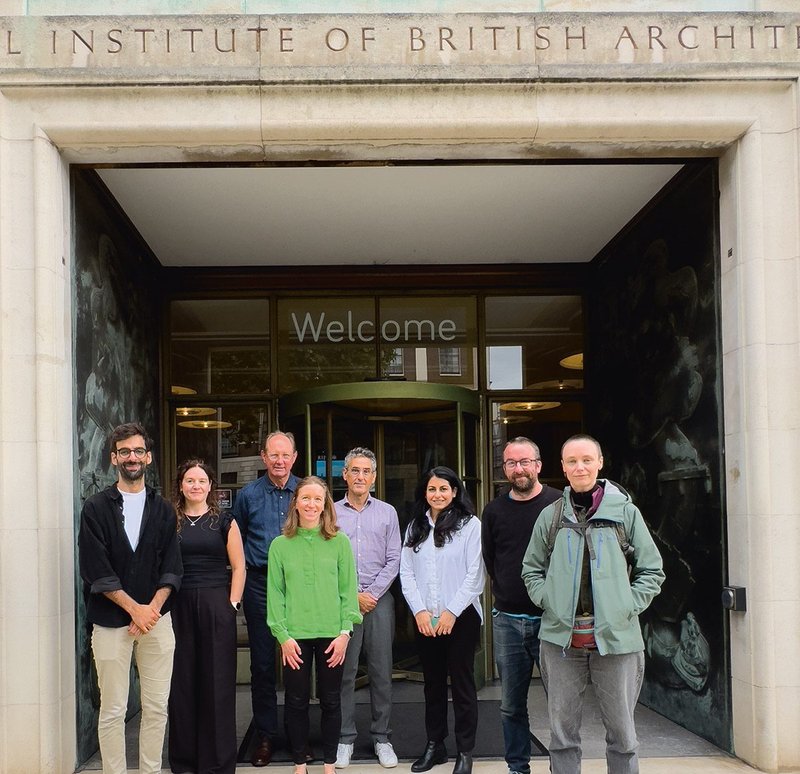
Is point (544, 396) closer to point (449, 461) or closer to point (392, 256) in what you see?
point (449, 461)

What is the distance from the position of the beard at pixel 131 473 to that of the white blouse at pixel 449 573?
5.63 ft

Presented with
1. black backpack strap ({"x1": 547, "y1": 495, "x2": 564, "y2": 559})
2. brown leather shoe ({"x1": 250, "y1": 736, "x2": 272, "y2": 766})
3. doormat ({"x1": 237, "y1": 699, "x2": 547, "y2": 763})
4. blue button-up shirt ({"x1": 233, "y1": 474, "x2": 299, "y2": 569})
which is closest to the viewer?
black backpack strap ({"x1": 547, "y1": 495, "x2": 564, "y2": 559})

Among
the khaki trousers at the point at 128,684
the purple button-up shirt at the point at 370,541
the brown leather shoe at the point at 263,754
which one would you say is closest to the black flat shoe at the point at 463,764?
the purple button-up shirt at the point at 370,541

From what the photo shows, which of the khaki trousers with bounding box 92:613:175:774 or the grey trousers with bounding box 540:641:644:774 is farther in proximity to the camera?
the khaki trousers with bounding box 92:613:175:774

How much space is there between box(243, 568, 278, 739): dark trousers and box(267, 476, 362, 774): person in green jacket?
2.13 feet

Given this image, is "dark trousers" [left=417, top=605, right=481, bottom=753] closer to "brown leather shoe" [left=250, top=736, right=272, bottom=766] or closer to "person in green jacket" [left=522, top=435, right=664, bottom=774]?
"person in green jacket" [left=522, top=435, right=664, bottom=774]

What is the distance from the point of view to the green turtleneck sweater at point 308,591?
17.4 feet

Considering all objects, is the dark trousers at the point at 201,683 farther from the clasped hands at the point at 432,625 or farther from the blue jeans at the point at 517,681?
the blue jeans at the point at 517,681

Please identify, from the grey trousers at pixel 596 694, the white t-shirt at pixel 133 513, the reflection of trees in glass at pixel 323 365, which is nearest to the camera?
the grey trousers at pixel 596 694

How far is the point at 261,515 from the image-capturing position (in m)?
6.23

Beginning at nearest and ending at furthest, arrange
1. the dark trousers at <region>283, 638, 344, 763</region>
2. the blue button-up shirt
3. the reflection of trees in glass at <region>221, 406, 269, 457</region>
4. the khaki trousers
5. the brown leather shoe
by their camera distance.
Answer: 1. the khaki trousers
2. the dark trousers at <region>283, 638, 344, 763</region>
3. the brown leather shoe
4. the blue button-up shirt
5. the reflection of trees in glass at <region>221, 406, 269, 457</region>

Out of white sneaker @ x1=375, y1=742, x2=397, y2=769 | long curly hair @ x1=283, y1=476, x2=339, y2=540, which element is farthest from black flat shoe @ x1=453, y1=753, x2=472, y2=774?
long curly hair @ x1=283, y1=476, x2=339, y2=540

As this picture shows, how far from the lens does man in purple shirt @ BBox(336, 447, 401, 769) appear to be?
5777 millimetres

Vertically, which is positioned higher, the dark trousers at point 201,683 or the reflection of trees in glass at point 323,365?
the reflection of trees in glass at point 323,365
